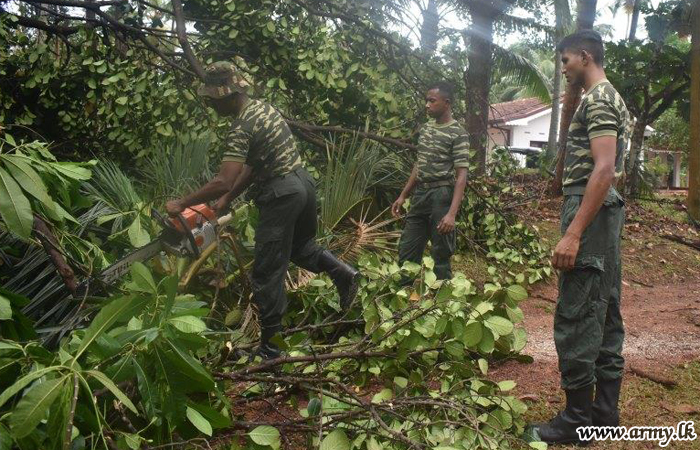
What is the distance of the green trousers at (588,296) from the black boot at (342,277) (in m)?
1.64

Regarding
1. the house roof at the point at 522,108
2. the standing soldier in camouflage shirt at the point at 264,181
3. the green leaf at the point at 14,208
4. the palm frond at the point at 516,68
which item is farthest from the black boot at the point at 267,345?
the house roof at the point at 522,108

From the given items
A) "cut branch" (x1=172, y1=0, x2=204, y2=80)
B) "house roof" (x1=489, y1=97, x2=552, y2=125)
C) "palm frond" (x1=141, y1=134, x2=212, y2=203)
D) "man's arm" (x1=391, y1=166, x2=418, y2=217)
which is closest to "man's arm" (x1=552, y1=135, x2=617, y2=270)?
"man's arm" (x1=391, y1=166, x2=418, y2=217)

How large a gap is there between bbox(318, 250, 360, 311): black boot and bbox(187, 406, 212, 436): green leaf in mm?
2281

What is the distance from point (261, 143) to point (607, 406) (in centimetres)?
231

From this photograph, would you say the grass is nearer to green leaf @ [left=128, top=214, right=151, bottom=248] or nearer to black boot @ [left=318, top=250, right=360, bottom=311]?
black boot @ [left=318, top=250, right=360, bottom=311]

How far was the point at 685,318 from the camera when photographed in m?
5.40

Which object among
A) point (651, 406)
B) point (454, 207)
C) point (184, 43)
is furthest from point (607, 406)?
point (184, 43)

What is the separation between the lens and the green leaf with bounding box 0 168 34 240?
1.75m

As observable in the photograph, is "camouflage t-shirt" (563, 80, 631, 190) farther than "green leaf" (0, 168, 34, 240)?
Yes

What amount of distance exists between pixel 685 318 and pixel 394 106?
3.15 metres

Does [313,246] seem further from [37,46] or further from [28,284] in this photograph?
[37,46]

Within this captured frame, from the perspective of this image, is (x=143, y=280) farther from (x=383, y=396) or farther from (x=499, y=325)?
(x=499, y=325)

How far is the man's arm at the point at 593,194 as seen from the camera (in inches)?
104

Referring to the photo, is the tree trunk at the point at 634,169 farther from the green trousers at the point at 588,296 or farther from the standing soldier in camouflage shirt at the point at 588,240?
the green trousers at the point at 588,296
